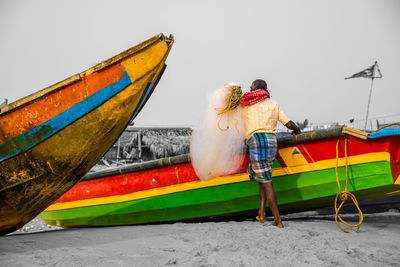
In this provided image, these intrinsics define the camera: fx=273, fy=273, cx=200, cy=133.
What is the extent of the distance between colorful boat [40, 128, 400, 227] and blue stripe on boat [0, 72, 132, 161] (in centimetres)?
141

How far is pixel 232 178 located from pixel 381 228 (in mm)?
1795

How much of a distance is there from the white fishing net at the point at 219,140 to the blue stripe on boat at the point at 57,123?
1082 millimetres

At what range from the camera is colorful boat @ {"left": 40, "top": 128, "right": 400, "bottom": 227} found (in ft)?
10.1

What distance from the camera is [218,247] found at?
2406 mm

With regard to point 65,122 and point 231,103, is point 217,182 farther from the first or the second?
point 65,122

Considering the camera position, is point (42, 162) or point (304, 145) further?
point (304, 145)

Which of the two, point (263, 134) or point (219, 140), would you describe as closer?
point (263, 134)

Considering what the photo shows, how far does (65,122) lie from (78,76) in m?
0.47

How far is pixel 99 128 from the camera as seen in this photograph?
112 inches

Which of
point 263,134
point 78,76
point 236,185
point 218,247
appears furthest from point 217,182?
point 78,76

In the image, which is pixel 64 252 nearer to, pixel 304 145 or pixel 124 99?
pixel 124 99

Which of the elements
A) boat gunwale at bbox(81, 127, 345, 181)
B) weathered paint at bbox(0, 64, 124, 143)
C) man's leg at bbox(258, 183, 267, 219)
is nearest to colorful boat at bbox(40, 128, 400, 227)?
boat gunwale at bbox(81, 127, 345, 181)

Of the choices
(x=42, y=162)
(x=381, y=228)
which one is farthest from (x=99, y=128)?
(x=381, y=228)

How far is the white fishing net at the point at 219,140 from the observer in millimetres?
3227
